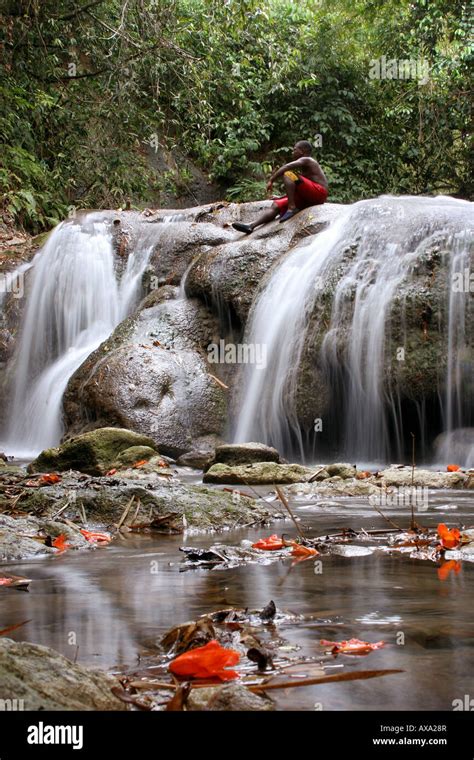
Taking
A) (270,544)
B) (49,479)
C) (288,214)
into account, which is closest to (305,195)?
(288,214)

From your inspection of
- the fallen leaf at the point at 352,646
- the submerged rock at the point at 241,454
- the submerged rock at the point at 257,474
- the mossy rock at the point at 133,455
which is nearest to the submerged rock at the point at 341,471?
the submerged rock at the point at 257,474

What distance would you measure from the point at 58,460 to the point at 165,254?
6.43m

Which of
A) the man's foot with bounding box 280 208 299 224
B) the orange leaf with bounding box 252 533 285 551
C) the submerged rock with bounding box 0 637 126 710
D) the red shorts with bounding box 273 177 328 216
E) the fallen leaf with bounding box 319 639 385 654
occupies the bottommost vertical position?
the orange leaf with bounding box 252 533 285 551

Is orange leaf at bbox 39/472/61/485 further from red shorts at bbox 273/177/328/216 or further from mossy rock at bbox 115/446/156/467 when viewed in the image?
red shorts at bbox 273/177/328/216

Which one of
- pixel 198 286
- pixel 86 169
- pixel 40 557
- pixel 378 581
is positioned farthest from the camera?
pixel 86 169

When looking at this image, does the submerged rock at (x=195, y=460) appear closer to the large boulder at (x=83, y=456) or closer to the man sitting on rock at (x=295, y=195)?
the large boulder at (x=83, y=456)

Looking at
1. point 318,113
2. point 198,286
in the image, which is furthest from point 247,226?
point 318,113

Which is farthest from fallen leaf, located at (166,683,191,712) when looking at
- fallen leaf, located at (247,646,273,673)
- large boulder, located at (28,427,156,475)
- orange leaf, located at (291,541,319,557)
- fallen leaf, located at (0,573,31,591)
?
large boulder, located at (28,427,156,475)

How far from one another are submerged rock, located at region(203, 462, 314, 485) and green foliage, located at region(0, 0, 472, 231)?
7.44 metres

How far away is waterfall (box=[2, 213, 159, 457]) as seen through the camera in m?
12.0

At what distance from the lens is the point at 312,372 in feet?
30.8

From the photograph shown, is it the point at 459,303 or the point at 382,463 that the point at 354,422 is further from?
the point at 459,303

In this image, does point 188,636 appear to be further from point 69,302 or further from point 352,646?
point 69,302

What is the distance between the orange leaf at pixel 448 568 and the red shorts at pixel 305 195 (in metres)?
9.77
